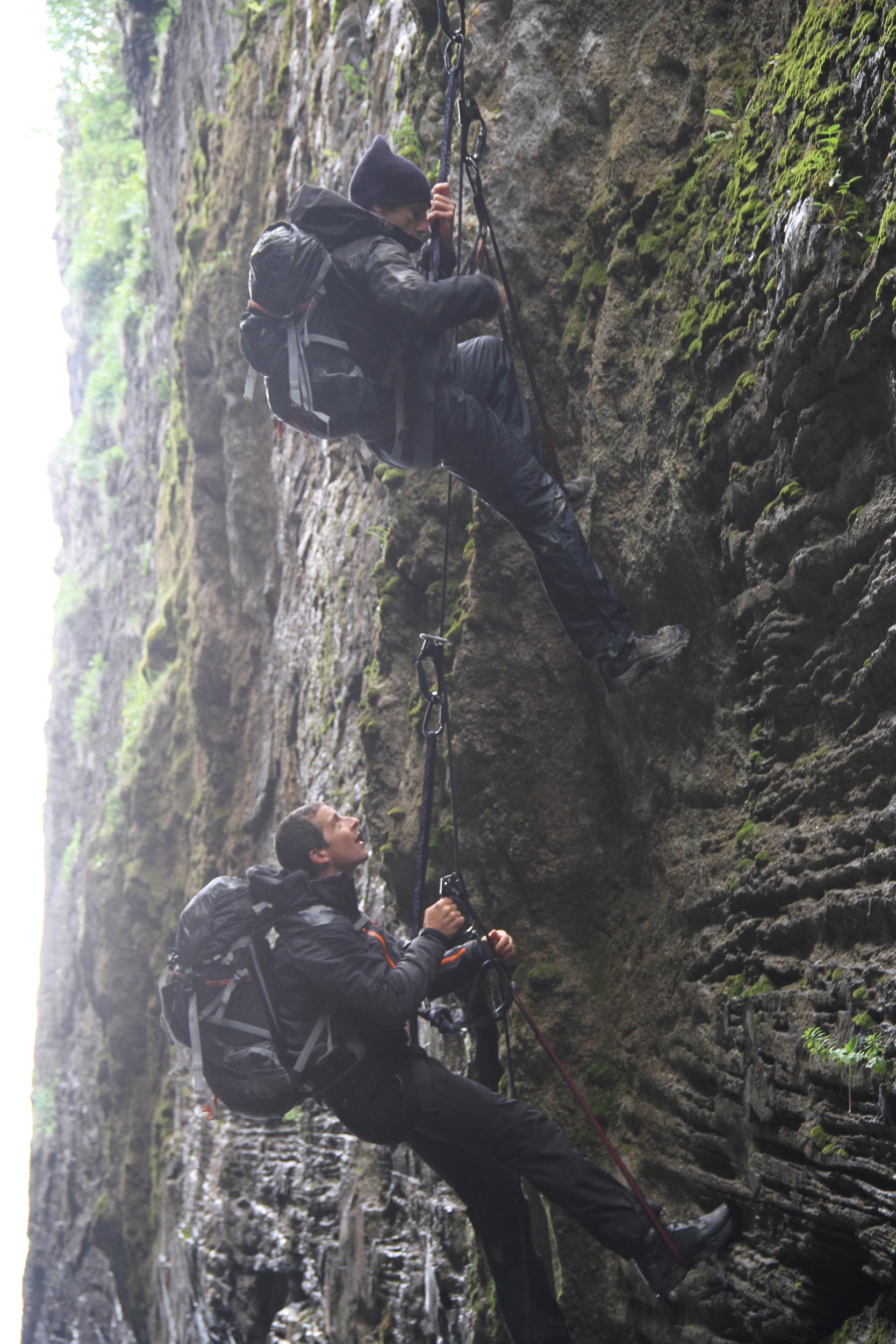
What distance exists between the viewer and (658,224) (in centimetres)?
549

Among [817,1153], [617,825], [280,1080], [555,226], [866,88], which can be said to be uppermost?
[555,226]

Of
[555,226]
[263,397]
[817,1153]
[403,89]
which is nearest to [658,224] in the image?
[555,226]

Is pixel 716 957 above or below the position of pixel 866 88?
below

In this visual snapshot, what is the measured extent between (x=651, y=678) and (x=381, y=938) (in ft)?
5.65

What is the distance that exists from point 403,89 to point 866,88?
402 centimetres

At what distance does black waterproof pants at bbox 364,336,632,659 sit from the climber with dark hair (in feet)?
4.87

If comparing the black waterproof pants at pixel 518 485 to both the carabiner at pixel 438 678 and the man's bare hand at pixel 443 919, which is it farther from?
the man's bare hand at pixel 443 919

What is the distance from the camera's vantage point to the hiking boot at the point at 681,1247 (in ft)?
15.3

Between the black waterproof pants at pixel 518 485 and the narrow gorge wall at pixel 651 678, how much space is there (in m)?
0.21

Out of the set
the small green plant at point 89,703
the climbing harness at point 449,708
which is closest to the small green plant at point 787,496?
the climbing harness at point 449,708

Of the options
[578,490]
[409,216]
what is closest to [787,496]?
[578,490]

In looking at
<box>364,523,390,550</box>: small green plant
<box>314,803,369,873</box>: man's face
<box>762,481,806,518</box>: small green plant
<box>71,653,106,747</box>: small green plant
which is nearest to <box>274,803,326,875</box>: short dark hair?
<box>314,803,369,873</box>: man's face

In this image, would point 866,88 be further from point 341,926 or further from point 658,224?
point 341,926

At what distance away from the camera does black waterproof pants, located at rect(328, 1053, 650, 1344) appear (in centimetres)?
516
